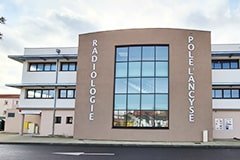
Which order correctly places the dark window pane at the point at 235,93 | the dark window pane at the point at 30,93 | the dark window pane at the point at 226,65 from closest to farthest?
the dark window pane at the point at 235,93 → the dark window pane at the point at 226,65 → the dark window pane at the point at 30,93

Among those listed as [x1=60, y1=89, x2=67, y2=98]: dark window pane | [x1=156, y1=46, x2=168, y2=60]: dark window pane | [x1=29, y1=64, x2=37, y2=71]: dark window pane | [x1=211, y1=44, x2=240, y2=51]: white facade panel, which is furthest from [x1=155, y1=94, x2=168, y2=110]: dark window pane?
[x1=29, y1=64, x2=37, y2=71]: dark window pane

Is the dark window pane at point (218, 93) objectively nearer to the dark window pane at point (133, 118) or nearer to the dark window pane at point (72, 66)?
the dark window pane at point (133, 118)

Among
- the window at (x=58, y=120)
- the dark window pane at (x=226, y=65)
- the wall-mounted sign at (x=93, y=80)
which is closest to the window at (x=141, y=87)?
the wall-mounted sign at (x=93, y=80)

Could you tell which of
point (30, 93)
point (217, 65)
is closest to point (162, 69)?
point (217, 65)

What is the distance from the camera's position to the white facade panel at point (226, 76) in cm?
2752

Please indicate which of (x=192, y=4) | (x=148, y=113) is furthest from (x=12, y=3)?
(x=148, y=113)

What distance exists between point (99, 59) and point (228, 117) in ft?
41.6

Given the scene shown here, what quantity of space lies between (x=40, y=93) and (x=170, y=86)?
44.0 feet

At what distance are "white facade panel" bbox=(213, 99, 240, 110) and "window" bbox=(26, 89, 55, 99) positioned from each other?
1552 centimetres

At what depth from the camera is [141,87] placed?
82.0ft

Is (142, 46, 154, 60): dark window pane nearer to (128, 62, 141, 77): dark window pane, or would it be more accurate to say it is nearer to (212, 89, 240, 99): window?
(128, 62, 141, 77): dark window pane

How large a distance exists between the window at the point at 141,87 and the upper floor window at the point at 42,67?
8.02 m

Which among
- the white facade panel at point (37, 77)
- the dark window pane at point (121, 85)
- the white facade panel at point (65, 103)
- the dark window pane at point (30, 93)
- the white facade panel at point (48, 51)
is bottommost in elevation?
the white facade panel at point (65, 103)

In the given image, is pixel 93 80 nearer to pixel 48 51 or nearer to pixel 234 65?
pixel 48 51
